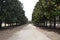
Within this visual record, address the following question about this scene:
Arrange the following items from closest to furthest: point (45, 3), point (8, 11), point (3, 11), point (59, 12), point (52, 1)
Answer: point (59, 12) < point (52, 1) < point (45, 3) < point (3, 11) < point (8, 11)

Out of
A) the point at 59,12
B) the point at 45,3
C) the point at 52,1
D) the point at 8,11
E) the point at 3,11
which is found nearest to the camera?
the point at 59,12

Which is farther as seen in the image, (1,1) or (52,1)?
(1,1)

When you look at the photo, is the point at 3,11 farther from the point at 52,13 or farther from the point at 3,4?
the point at 52,13

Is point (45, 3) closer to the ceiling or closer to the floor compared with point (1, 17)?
closer to the ceiling

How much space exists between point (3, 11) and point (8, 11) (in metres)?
3.15

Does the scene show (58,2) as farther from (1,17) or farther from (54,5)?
(1,17)

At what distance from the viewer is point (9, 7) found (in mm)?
50625

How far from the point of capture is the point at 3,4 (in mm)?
49688

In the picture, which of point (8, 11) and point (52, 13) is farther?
point (8, 11)

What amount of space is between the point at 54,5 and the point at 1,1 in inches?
674

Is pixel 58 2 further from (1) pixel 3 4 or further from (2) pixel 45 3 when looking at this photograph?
(1) pixel 3 4

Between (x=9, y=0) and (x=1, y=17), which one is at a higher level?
(x=9, y=0)

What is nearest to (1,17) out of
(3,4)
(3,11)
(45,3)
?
(3,11)

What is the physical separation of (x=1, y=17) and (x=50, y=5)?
511 inches
